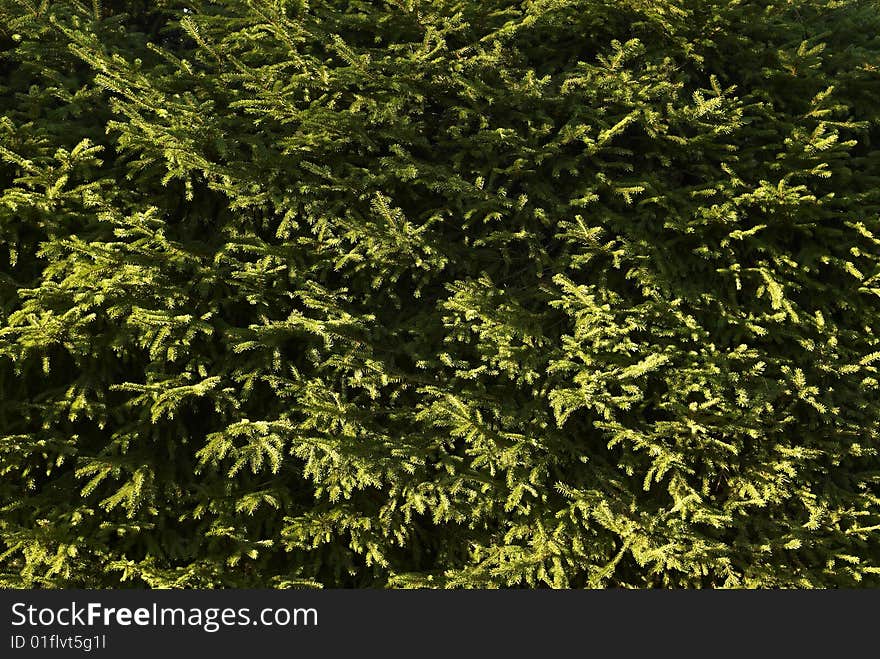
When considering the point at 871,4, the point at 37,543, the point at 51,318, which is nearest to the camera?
the point at 51,318

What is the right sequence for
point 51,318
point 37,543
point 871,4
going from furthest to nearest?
1. point 871,4
2. point 37,543
3. point 51,318

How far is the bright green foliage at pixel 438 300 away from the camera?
349 cm

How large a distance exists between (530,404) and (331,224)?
1.56 m

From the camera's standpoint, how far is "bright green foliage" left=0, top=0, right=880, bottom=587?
349 centimetres

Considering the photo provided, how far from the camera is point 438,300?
371cm

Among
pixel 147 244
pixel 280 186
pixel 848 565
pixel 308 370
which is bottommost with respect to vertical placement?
pixel 848 565

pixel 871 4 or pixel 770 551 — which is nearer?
pixel 770 551

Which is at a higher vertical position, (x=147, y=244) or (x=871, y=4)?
(x=871, y=4)

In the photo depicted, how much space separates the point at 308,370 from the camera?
148 inches

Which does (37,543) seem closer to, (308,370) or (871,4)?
(308,370)

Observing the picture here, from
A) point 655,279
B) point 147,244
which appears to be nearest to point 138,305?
point 147,244

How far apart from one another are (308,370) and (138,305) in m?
0.99

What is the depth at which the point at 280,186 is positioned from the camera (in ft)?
12.1

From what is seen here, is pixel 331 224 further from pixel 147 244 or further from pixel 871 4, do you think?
pixel 871 4
